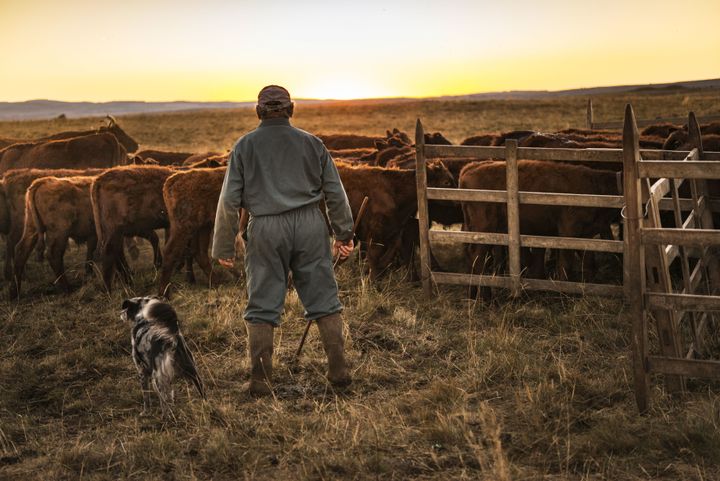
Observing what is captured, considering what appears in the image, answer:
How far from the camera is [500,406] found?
5.79 m

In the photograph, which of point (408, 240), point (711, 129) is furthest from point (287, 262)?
point (711, 129)

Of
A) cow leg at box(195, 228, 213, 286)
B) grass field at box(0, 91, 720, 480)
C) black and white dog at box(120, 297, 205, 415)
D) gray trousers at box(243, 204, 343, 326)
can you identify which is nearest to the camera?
grass field at box(0, 91, 720, 480)

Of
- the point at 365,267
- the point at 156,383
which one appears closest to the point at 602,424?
the point at 156,383

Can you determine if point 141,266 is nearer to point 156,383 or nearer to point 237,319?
point 237,319

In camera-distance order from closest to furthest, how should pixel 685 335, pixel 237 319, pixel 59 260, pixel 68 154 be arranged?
1. pixel 685 335
2. pixel 237 319
3. pixel 59 260
4. pixel 68 154

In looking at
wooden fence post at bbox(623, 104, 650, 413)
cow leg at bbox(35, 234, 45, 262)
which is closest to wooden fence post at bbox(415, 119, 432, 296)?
wooden fence post at bbox(623, 104, 650, 413)

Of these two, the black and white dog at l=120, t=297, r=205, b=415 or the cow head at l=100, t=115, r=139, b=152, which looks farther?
the cow head at l=100, t=115, r=139, b=152

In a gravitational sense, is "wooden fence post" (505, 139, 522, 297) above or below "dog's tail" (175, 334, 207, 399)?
above

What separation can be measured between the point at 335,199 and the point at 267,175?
583mm

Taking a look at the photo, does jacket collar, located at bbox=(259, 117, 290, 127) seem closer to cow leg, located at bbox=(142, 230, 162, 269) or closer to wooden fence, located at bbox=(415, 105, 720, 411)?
wooden fence, located at bbox=(415, 105, 720, 411)

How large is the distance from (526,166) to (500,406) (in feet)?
14.0

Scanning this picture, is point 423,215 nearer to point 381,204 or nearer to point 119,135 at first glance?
point 381,204

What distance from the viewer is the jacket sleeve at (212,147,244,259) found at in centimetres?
599

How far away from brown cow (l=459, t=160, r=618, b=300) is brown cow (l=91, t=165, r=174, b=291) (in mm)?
4166
